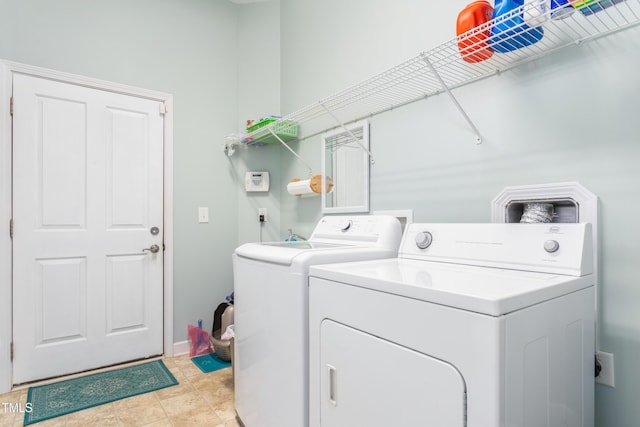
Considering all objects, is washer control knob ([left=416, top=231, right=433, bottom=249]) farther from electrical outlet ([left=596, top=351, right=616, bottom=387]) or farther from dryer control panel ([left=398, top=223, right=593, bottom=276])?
electrical outlet ([left=596, top=351, right=616, bottom=387])

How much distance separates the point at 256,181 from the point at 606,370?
249 cm

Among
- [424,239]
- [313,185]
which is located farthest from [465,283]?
[313,185]

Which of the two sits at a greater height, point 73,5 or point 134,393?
point 73,5

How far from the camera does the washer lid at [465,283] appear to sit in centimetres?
70

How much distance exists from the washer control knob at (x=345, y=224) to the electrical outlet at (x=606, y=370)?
43.6 inches

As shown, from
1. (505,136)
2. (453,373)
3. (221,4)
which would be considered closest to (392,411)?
(453,373)

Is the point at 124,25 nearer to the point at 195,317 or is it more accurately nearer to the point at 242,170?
the point at 242,170

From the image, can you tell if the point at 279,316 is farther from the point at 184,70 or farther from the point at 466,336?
the point at 184,70

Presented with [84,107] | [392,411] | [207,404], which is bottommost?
[207,404]

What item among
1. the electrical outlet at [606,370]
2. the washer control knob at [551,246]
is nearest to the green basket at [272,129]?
the washer control knob at [551,246]

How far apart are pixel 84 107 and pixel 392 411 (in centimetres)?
265

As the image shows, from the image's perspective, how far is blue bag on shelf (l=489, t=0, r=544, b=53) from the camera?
1.06m

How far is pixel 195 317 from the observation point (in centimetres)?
272

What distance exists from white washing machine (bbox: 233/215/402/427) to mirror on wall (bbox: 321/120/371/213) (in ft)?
1.06
